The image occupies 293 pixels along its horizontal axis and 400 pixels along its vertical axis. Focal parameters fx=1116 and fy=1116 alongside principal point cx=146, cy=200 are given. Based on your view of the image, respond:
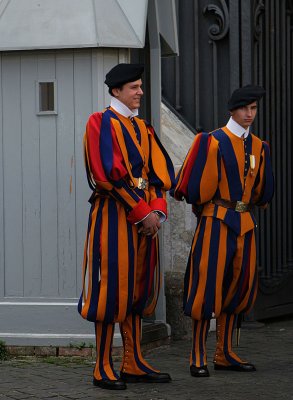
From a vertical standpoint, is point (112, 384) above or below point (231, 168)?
below

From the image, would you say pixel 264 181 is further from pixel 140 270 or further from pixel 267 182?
pixel 140 270

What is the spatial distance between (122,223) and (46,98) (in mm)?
1599

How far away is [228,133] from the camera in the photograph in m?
6.72

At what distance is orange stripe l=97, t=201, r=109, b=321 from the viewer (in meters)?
6.29

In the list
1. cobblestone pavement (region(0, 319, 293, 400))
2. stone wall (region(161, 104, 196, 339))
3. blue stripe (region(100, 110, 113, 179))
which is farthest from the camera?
stone wall (region(161, 104, 196, 339))

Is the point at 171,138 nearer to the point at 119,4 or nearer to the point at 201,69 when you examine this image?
the point at 201,69

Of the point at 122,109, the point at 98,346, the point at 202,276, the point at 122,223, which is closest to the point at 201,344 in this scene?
the point at 202,276

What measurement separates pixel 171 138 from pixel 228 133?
2143mm

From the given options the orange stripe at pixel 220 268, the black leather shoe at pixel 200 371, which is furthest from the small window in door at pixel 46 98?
the black leather shoe at pixel 200 371

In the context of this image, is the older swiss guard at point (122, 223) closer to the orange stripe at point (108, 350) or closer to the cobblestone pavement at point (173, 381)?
the orange stripe at point (108, 350)

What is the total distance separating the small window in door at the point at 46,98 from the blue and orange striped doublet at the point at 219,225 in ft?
4.14

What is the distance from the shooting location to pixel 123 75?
6.42 metres

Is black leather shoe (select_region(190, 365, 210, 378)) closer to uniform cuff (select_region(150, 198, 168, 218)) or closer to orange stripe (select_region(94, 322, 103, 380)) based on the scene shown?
orange stripe (select_region(94, 322, 103, 380))

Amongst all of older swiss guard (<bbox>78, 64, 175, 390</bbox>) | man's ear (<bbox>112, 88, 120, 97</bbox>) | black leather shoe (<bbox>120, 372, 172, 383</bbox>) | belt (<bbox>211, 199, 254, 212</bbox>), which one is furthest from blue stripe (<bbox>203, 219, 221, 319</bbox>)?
man's ear (<bbox>112, 88, 120, 97</bbox>)
